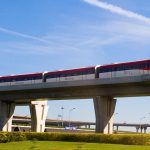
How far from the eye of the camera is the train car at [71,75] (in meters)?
66.5

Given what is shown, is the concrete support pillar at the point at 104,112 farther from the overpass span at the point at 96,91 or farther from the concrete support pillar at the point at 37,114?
the concrete support pillar at the point at 37,114

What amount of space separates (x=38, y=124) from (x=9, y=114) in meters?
8.86

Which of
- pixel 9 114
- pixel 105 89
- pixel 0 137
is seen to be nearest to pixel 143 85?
pixel 105 89

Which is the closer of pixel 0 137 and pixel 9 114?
pixel 0 137

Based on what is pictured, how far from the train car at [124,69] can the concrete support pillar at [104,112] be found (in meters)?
4.11

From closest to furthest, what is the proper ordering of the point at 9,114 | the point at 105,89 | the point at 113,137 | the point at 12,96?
the point at 113,137 → the point at 105,89 → the point at 12,96 → the point at 9,114

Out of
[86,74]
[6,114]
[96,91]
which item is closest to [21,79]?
[6,114]

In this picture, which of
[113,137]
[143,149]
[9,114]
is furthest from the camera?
[9,114]

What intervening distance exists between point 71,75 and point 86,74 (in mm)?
4061

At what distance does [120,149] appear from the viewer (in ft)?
112

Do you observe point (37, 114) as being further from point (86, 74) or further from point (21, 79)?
point (86, 74)

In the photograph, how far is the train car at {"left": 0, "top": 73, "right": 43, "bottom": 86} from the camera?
77938mm

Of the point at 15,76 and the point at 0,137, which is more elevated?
the point at 15,76

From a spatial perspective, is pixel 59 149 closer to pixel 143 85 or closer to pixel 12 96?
pixel 143 85
